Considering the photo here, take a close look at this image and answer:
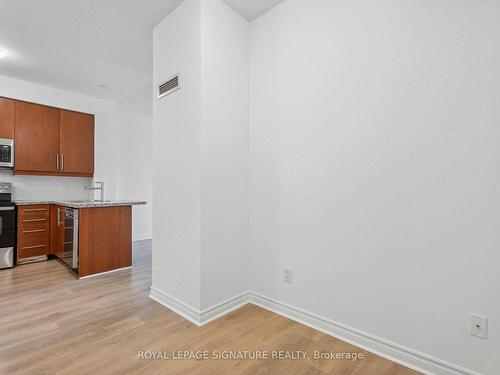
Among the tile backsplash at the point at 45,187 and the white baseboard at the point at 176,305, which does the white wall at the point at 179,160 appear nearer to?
the white baseboard at the point at 176,305

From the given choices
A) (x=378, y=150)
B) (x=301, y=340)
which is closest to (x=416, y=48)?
(x=378, y=150)

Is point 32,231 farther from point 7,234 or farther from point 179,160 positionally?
point 179,160

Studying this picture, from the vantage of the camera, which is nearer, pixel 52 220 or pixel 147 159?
pixel 52 220

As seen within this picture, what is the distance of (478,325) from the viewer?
1.36 meters

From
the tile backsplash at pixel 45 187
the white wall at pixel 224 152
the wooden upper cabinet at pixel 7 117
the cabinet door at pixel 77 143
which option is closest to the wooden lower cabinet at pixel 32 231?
the tile backsplash at pixel 45 187

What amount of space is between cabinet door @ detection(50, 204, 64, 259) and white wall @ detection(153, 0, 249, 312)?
2.03 metres

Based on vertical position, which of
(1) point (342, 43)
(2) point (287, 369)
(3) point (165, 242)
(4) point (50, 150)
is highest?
(1) point (342, 43)

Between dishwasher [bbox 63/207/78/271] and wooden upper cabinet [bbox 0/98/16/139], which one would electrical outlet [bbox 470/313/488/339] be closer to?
dishwasher [bbox 63/207/78/271]

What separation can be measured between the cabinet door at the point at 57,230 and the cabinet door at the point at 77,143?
2.51 feet

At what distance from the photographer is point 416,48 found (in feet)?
5.08

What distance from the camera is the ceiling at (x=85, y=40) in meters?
2.35

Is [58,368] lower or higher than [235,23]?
lower

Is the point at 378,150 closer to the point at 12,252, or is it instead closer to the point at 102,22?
the point at 102,22

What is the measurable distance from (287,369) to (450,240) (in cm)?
119
